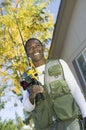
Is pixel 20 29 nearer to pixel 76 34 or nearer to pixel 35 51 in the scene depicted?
pixel 76 34

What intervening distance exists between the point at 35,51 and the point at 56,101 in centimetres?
54

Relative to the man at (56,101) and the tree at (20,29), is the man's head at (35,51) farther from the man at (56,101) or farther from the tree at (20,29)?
the tree at (20,29)

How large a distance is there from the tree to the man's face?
8350 mm

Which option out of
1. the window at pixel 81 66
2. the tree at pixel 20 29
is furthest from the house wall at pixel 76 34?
the tree at pixel 20 29

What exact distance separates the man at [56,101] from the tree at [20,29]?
28.0 feet

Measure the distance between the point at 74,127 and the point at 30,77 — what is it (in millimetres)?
621

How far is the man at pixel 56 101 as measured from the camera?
2.52 meters

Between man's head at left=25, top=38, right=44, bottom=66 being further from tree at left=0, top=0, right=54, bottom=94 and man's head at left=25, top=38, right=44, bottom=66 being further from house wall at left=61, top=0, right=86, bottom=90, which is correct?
tree at left=0, top=0, right=54, bottom=94

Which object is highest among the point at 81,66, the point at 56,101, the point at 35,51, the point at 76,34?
the point at 76,34

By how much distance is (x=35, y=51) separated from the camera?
2900mm

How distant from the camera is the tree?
1161cm

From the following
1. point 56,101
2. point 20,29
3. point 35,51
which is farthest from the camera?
point 20,29

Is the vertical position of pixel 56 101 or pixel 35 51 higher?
pixel 35 51

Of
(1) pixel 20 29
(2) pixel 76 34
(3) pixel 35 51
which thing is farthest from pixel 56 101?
(1) pixel 20 29
